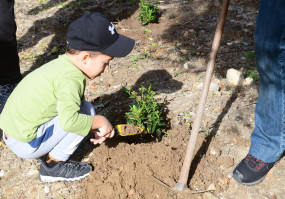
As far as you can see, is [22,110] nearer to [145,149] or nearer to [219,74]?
[145,149]

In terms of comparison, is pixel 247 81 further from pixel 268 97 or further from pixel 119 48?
pixel 119 48

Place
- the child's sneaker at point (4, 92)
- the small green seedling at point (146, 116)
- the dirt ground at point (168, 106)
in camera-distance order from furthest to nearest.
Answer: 1. the child's sneaker at point (4, 92)
2. the small green seedling at point (146, 116)
3. the dirt ground at point (168, 106)

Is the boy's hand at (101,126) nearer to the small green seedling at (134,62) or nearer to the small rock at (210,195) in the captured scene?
the small rock at (210,195)

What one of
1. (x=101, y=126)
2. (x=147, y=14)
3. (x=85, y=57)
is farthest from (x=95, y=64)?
(x=147, y=14)

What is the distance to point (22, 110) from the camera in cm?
232

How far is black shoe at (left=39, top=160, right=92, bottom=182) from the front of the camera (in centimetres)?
265

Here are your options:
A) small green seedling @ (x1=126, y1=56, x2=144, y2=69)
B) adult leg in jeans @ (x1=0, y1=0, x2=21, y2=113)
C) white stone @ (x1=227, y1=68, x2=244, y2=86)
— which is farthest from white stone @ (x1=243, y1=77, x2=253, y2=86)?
adult leg in jeans @ (x1=0, y1=0, x2=21, y2=113)

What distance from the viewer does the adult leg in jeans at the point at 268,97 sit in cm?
198

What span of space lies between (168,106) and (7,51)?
2.01 metres

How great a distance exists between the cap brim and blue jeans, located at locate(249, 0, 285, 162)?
994 mm

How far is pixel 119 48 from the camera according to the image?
2.42 meters

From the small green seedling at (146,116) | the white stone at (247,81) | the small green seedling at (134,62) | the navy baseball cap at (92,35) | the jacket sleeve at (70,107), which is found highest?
the navy baseball cap at (92,35)

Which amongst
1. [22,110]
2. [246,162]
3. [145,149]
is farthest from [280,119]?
[22,110]

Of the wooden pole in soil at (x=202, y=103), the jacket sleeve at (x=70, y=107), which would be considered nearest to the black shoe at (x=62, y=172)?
the jacket sleeve at (x=70, y=107)
